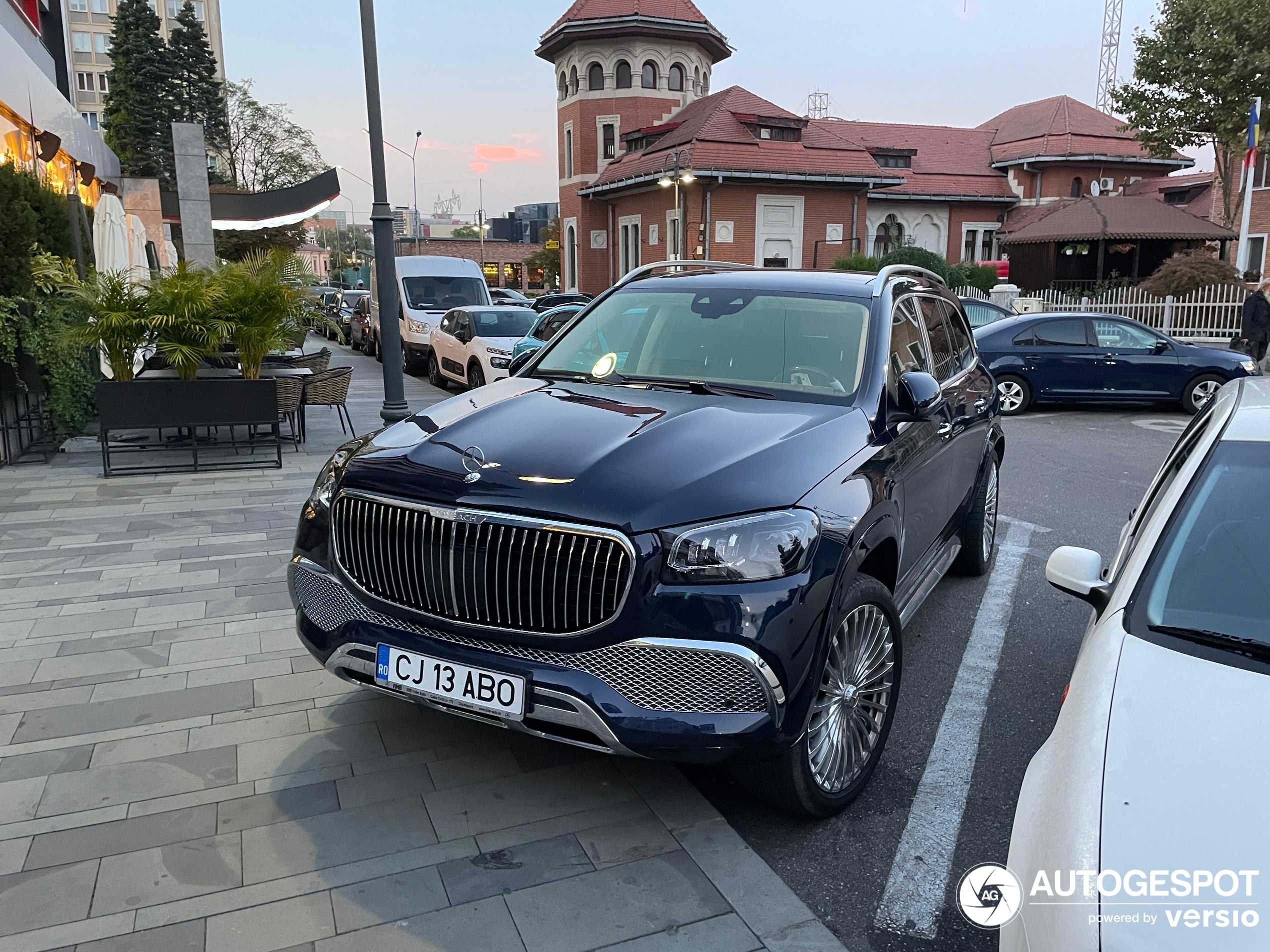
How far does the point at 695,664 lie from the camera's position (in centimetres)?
279

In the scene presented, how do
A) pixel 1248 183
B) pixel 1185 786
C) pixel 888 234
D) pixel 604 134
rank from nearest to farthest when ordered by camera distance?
pixel 1185 786 < pixel 1248 183 < pixel 888 234 < pixel 604 134

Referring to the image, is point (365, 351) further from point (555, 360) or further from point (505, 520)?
point (505, 520)

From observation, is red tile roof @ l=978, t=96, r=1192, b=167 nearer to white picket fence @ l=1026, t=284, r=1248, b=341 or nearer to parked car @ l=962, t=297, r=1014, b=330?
white picket fence @ l=1026, t=284, r=1248, b=341

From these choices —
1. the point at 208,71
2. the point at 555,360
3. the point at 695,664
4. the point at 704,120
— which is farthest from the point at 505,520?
the point at 208,71

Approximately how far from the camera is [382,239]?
10.3 metres

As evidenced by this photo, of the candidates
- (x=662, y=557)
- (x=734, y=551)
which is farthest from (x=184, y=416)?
(x=734, y=551)

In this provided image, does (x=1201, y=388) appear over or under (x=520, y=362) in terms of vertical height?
under

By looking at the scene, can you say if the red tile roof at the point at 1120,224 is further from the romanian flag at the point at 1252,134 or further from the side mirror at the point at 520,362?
the side mirror at the point at 520,362

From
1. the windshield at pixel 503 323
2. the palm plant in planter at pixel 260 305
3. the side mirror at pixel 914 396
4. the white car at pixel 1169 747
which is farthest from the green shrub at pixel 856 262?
the white car at pixel 1169 747

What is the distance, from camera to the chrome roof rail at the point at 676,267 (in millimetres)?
5129

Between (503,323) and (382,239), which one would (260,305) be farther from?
(503,323)

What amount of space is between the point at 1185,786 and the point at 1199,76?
32708mm

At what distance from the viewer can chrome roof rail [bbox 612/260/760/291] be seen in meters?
5.13

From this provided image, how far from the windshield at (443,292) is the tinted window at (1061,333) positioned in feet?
38.0
